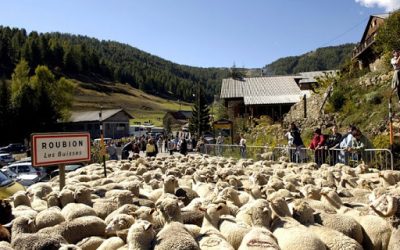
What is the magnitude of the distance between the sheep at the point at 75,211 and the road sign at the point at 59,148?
A: 229cm

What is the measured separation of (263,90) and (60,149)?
4107 centimetres

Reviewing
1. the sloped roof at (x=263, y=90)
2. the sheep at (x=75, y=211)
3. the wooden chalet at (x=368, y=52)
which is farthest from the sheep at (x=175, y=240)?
the wooden chalet at (x=368, y=52)

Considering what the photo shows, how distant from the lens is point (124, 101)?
486ft

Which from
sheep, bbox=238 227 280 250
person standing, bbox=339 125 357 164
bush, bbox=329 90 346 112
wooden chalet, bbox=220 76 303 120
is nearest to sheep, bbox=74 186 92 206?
sheep, bbox=238 227 280 250

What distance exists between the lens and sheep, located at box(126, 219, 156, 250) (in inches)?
163

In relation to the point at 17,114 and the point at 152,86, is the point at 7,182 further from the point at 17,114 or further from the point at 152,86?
the point at 152,86

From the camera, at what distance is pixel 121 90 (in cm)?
16238

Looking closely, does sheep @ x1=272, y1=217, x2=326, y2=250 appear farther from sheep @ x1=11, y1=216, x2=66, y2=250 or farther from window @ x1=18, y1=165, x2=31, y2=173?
window @ x1=18, y1=165, x2=31, y2=173

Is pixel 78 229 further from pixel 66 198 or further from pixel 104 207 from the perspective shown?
pixel 66 198

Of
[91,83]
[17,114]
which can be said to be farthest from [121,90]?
[17,114]

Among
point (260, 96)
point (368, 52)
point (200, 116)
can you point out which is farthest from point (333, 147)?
point (200, 116)

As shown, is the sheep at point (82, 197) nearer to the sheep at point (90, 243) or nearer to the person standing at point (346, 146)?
the sheep at point (90, 243)

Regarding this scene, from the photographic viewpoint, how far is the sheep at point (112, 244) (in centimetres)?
457

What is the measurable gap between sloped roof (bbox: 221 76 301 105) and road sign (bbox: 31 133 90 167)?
3457 cm
